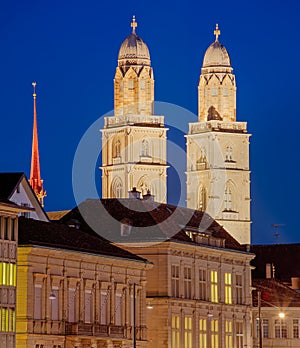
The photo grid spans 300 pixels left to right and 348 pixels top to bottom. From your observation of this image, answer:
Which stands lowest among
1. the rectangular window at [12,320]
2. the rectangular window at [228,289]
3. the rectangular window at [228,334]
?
the rectangular window at [12,320]

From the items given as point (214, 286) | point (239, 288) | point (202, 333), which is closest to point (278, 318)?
point (239, 288)

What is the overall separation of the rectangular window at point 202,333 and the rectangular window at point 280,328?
24.9 metres

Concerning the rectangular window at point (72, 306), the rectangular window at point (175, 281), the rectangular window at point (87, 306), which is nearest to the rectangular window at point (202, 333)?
the rectangular window at point (175, 281)

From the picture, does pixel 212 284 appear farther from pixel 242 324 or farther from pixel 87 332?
pixel 87 332

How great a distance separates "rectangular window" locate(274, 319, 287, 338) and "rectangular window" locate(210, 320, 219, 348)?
2222cm

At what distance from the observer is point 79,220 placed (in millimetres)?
162625

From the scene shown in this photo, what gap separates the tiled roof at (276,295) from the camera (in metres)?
188

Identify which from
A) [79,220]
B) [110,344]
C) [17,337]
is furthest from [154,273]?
[17,337]

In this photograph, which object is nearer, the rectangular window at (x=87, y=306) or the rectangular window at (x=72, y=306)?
the rectangular window at (x=72, y=306)

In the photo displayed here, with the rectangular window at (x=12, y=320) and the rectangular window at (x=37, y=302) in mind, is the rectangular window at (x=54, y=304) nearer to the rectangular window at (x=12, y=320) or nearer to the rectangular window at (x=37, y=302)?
the rectangular window at (x=37, y=302)

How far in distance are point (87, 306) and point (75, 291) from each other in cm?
214

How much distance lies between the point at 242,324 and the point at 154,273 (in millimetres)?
15634

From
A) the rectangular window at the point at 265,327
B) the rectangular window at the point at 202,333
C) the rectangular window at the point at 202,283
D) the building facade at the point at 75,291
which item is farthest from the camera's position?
the rectangular window at the point at 265,327

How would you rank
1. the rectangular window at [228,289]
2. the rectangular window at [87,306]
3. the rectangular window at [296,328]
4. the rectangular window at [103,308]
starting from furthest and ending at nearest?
the rectangular window at [296,328]
the rectangular window at [228,289]
the rectangular window at [103,308]
the rectangular window at [87,306]
